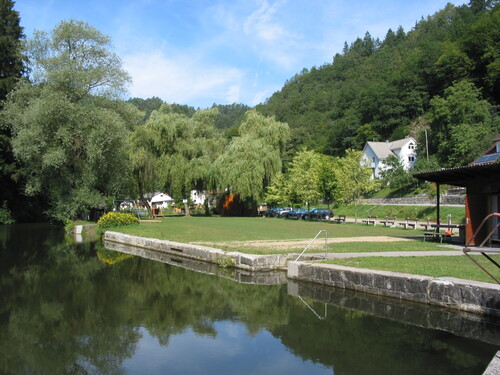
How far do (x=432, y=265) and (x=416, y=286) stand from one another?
2208mm

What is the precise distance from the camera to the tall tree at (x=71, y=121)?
29.8m

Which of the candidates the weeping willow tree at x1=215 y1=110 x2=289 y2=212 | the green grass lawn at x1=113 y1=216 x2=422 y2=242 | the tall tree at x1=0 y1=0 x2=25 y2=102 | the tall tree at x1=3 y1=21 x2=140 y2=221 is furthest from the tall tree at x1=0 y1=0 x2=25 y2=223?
the weeping willow tree at x1=215 y1=110 x2=289 y2=212

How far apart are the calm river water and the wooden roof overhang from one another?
7646 mm

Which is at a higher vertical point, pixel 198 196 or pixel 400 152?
pixel 400 152

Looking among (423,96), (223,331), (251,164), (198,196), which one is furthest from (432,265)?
(423,96)

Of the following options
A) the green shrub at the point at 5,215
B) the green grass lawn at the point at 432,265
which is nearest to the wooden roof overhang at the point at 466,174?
the green grass lawn at the point at 432,265

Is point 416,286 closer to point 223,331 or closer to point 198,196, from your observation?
point 223,331

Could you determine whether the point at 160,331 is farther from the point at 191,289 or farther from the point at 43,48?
the point at 43,48

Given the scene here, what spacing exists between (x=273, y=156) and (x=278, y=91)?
358ft

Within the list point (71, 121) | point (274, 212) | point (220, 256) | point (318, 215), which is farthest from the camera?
point (274, 212)

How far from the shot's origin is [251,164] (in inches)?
1578

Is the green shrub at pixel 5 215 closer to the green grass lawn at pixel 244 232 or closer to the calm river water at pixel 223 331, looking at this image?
the green grass lawn at pixel 244 232

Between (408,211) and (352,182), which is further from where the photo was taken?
(408,211)

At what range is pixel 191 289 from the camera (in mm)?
11133
